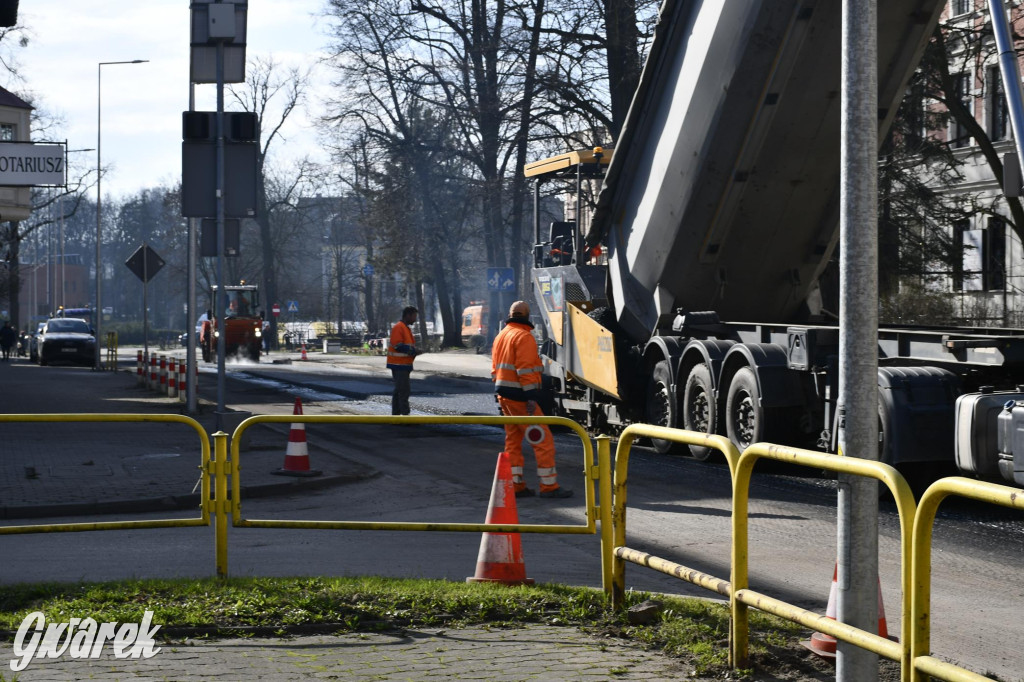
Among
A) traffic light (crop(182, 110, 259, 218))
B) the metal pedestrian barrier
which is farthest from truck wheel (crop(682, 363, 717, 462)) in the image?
the metal pedestrian barrier

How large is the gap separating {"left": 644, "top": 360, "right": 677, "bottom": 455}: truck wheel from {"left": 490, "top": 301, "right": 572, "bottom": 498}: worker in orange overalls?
311 centimetres

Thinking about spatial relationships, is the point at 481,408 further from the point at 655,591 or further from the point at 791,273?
the point at 655,591

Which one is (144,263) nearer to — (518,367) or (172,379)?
(172,379)

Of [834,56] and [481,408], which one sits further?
[481,408]

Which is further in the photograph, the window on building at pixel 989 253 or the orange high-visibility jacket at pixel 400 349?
the window on building at pixel 989 253

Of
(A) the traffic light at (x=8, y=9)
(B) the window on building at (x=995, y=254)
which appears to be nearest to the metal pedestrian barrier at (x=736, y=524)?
(A) the traffic light at (x=8, y=9)

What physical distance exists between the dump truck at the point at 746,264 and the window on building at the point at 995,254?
24.6m

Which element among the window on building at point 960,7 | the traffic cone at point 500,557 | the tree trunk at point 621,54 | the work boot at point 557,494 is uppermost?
the window on building at point 960,7

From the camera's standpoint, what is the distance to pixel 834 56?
1186cm

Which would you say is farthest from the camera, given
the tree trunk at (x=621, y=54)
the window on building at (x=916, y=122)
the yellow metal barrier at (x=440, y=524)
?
the tree trunk at (x=621, y=54)

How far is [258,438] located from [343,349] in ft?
149

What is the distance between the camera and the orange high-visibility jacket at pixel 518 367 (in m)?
11.1

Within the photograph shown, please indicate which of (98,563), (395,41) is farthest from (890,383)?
(395,41)

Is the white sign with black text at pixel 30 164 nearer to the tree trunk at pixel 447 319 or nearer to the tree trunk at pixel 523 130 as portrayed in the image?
the tree trunk at pixel 523 130
